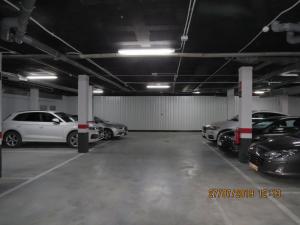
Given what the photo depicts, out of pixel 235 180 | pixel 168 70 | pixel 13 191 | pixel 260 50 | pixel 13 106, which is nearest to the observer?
pixel 13 191

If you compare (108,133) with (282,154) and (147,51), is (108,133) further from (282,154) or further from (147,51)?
(282,154)

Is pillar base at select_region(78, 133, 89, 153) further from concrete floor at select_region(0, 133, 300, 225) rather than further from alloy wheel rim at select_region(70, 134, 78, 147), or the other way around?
concrete floor at select_region(0, 133, 300, 225)

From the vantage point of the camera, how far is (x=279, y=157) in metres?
4.45

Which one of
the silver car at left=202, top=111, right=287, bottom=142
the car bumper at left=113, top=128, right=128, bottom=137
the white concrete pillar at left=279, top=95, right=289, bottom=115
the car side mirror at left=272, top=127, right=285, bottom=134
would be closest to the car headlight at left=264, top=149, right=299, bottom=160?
the car side mirror at left=272, top=127, right=285, bottom=134

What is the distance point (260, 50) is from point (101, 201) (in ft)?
15.4

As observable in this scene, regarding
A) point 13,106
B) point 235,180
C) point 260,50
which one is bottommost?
point 235,180

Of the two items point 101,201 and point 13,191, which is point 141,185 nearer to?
point 101,201

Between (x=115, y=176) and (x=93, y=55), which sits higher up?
(x=93, y=55)

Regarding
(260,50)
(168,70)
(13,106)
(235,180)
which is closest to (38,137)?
(13,106)

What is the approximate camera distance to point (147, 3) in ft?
10.3

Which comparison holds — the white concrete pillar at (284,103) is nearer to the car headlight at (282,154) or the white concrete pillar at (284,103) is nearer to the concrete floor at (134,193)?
the concrete floor at (134,193)

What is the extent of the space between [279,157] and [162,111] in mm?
12143
